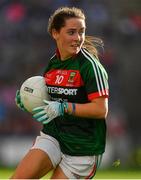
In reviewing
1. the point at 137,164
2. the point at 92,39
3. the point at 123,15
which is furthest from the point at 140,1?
the point at 92,39

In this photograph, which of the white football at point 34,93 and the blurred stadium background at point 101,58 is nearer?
the white football at point 34,93

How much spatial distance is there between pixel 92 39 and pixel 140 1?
39.4ft

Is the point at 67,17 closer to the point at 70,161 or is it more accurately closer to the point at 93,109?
the point at 93,109

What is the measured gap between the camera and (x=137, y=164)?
16172 mm

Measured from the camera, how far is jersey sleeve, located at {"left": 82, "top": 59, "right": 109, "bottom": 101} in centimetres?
598

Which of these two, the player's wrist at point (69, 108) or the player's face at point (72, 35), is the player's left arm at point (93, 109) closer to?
the player's wrist at point (69, 108)

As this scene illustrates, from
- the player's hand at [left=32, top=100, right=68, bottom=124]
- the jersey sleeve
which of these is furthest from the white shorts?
the jersey sleeve

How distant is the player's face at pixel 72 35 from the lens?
6148 millimetres

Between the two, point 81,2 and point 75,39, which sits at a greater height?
point 75,39

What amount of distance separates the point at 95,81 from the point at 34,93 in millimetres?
659

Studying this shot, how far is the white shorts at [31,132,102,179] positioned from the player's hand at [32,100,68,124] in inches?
8.9

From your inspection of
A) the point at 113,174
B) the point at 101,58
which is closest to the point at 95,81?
the point at 113,174

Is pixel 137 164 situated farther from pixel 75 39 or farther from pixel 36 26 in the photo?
pixel 75 39

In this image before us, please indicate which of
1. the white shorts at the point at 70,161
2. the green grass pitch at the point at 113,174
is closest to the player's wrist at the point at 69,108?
the white shorts at the point at 70,161
